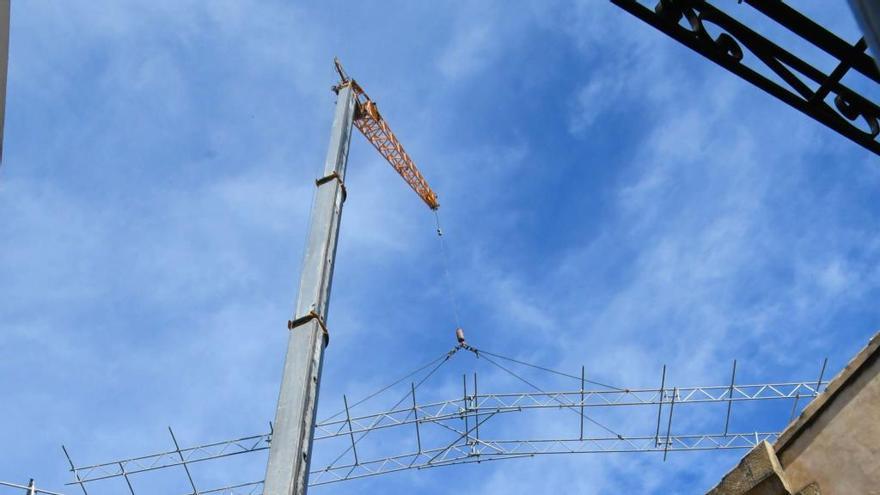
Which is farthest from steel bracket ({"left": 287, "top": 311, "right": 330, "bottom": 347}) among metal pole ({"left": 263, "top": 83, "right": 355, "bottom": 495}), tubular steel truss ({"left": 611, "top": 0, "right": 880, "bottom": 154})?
tubular steel truss ({"left": 611, "top": 0, "right": 880, "bottom": 154})

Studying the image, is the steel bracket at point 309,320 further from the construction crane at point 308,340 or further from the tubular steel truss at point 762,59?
the tubular steel truss at point 762,59

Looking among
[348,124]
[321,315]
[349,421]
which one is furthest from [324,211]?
[349,421]

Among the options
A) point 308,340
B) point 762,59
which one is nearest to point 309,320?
point 308,340

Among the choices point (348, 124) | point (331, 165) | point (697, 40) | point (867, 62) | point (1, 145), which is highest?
point (348, 124)

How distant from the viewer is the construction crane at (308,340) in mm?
11414

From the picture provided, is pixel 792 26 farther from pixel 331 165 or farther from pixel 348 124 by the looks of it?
pixel 348 124

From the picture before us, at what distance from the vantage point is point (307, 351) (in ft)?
42.8

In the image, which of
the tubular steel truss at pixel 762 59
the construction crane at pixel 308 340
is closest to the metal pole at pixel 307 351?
the construction crane at pixel 308 340

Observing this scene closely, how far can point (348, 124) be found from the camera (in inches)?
790

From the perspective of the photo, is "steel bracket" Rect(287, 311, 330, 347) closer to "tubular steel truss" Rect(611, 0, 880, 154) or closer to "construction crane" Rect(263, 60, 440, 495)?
"construction crane" Rect(263, 60, 440, 495)

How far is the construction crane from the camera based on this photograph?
11.4m

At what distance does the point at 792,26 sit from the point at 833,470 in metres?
3.45

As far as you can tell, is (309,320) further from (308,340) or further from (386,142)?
(386,142)

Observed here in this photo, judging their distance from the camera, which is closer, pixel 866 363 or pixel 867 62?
pixel 867 62
